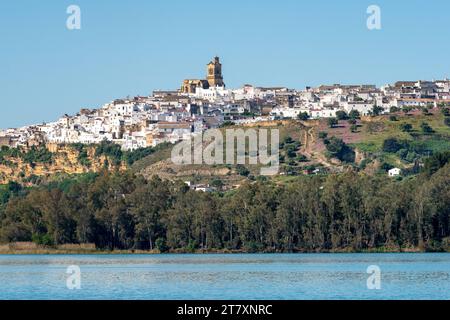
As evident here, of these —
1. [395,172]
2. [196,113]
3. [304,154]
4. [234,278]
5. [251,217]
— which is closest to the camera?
[234,278]

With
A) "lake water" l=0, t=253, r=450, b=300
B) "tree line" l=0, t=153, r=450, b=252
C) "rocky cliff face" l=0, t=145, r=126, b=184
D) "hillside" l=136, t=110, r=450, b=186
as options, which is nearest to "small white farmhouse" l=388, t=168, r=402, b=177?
"hillside" l=136, t=110, r=450, b=186

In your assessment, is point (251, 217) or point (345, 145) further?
point (345, 145)

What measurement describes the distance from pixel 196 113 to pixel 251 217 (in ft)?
367

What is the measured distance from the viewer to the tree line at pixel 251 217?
252ft

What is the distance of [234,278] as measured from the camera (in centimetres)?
4969

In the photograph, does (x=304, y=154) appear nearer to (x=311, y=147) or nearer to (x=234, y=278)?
(x=311, y=147)

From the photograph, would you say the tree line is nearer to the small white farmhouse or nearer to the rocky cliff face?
the small white farmhouse

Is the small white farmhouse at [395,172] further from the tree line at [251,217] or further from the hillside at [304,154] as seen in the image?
the tree line at [251,217]

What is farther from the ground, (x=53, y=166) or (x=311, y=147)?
(x=311, y=147)

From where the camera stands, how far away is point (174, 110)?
190625 mm

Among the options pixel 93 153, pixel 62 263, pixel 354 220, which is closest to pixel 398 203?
pixel 354 220

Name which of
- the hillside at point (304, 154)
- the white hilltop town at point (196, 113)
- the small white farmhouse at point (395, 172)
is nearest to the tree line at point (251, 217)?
the small white farmhouse at point (395, 172)

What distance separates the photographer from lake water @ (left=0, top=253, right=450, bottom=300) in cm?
4141

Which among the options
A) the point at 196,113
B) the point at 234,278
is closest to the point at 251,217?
the point at 234,278
